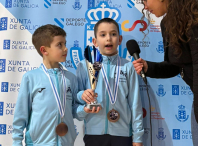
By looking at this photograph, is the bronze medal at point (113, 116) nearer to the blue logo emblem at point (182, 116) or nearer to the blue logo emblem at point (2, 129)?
the blue logo emblem at point (182, 116)

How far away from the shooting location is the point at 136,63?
173cm

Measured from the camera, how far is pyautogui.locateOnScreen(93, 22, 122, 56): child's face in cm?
204

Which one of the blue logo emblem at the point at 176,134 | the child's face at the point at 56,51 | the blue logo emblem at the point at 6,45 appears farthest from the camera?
the blue logo emblem at the point at 6,45

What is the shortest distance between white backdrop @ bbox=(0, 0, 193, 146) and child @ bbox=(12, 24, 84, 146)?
16.9 inches

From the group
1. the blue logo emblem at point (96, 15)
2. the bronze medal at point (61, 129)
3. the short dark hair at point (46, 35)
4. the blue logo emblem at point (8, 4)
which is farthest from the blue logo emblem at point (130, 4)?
the bronze medal at point (61, 129)

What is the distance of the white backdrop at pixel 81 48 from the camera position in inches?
89.8

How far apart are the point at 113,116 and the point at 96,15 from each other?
Answer: 103 centimetres

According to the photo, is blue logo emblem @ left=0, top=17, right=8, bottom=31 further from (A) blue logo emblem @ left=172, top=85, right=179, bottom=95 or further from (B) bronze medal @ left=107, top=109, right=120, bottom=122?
(A) blue logo emblem @ left=172, top=85, right=179, bottom=95

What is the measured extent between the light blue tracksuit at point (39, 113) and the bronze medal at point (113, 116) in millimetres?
311

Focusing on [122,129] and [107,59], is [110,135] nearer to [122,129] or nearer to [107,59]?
[122,129]

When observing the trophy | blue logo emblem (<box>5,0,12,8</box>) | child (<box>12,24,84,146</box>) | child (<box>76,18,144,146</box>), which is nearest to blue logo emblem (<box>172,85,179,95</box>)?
child (<box>76,18,144,146</box>)

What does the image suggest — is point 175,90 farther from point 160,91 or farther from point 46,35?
point 46,35

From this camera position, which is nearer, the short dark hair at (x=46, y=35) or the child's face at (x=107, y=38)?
the short dark hair at (x=46, y=35)

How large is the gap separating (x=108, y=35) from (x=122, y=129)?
803mm
